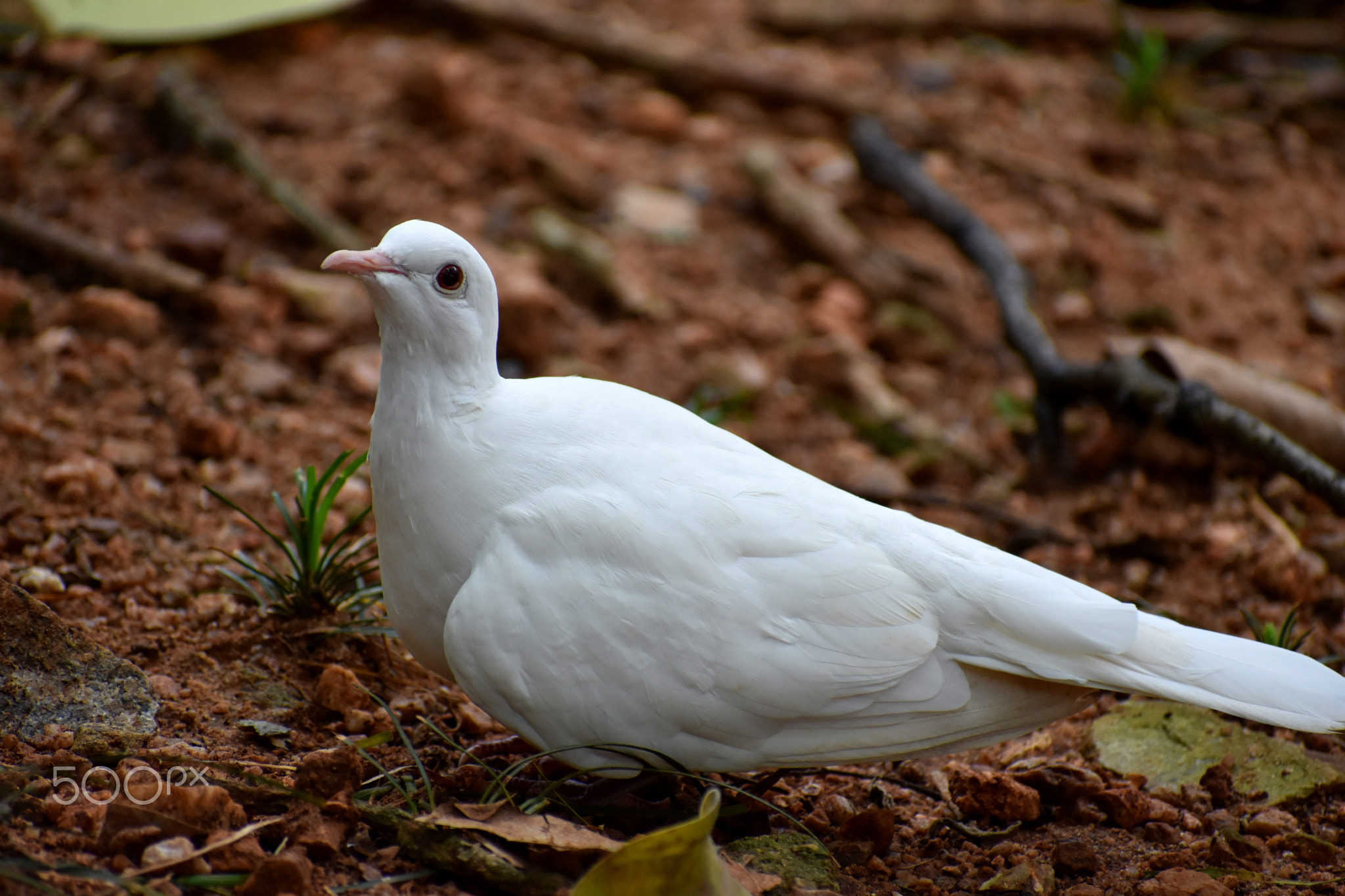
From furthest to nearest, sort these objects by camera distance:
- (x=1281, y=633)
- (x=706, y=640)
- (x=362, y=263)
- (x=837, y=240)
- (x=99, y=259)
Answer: (x=837, y=240) → (x=99, y=259) → (x=1281, y=633) → (x=362, y=263) → (x=706, y=640)

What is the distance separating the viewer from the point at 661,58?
24.2 feet

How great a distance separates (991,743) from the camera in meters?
2.85


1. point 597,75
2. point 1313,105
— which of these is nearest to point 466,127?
point 597,75

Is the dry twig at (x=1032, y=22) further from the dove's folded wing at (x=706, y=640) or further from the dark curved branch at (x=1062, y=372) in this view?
the dove's folded wing at (x=706, y=640)

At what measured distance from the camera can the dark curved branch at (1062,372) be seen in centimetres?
396

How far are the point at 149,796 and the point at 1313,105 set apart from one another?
8316 millimetres

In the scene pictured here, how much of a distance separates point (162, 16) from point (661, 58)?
285 centimetres

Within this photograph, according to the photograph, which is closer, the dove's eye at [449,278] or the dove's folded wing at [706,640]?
the dove's folded wing at [706,640]

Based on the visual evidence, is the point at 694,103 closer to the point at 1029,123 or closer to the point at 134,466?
the point at 1029,123

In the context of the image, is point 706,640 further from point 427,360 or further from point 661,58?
point 661,58

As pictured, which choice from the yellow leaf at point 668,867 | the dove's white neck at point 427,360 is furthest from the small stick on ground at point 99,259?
the yellow leaf at point 668,867

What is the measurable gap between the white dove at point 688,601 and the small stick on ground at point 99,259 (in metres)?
2.39

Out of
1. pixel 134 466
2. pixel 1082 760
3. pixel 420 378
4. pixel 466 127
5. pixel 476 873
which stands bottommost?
pixel 1082 760

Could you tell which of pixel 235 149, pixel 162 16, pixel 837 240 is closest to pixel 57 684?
pixel 235 149
